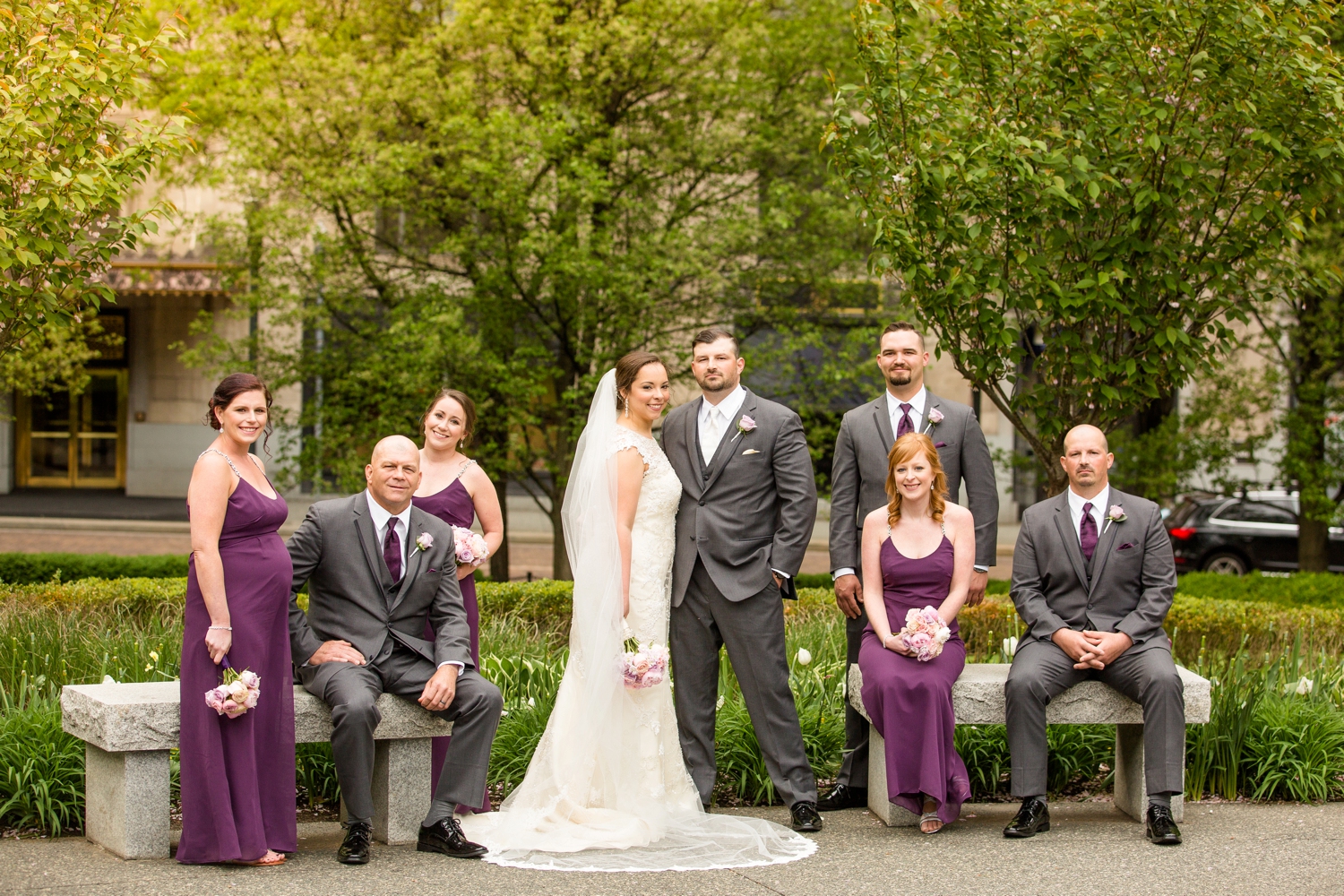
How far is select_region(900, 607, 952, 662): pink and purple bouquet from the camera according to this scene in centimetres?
581

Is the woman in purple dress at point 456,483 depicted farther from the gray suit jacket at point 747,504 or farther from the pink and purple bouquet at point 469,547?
the gray suit jacket at point 747,504

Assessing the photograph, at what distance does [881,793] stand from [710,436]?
6.01ft

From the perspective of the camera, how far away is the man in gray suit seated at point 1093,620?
5754mm

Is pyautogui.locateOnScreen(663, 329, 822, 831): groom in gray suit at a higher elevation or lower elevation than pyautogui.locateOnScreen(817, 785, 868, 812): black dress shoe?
higher

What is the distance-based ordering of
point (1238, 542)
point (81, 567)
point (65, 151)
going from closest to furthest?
point (65, 151), point (81, 567), point (1238, 542)

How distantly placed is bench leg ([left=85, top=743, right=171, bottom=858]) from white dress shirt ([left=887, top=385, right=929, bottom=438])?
3.60 metres

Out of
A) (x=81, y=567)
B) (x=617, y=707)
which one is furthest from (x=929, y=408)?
(x=81, y=567)

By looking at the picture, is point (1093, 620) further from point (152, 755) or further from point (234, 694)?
point (152, 755)

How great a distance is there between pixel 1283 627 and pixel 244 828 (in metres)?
7.26

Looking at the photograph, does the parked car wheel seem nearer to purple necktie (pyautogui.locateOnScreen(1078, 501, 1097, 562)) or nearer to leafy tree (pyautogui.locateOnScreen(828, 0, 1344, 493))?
leafy tree (pyautogui.locateOnScreen(828, 0, 1344, 493))

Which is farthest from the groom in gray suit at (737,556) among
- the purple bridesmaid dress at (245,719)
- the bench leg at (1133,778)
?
the purple bridesmaid dress at (245,719)

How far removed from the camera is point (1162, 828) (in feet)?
18.6

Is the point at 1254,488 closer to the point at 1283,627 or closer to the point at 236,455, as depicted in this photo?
the point at 1283,627

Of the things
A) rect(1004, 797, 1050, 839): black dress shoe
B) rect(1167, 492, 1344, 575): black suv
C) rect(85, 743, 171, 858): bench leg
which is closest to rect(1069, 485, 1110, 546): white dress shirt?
rect(1004, 797, 1050, 839): black dress shoe
